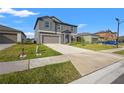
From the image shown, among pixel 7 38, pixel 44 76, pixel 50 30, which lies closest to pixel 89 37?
pixel 50 30

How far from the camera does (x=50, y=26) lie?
30641 mm

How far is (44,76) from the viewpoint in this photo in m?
9.62

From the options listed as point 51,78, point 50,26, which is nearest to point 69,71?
point 51,78

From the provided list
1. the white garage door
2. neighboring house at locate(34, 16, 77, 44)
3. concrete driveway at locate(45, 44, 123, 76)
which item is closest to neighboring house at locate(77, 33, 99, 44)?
neighboring house at locate(34, 16, 77, 44)

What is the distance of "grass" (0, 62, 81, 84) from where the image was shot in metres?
8.77

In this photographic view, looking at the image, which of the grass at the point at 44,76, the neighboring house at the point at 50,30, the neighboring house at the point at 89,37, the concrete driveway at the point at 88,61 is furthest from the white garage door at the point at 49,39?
the neighboring house at the point at 89,37

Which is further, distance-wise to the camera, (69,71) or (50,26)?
(50,26)

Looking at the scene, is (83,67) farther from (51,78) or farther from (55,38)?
(55,38)

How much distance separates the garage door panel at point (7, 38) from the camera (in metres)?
20.9

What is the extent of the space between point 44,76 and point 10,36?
1474 centimetres

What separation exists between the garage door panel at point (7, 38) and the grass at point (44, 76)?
36.5 ft

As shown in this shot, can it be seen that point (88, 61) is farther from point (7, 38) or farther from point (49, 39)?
point (49, 39)

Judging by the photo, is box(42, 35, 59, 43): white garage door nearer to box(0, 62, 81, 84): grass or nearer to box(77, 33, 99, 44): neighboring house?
box(0, 62, 81, 84): grass
